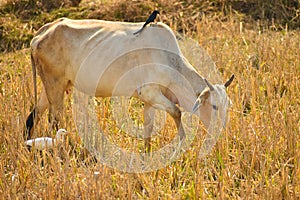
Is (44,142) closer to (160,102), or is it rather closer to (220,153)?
(160,102)

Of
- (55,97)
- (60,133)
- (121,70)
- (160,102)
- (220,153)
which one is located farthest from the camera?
(55,97)

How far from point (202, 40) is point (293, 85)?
184 centimetres

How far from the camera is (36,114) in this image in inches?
213

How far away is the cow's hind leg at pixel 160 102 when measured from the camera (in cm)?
488

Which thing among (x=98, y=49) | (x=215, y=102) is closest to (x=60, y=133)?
(x=98, y=49)

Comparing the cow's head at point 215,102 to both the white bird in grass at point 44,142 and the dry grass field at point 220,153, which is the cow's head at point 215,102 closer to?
the dry grass field at point 220,153

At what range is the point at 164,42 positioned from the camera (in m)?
5.07

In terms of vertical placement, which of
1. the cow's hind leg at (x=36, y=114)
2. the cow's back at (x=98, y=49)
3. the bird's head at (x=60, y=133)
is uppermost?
the cow's back at (x=98, y=49)

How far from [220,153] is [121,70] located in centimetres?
113

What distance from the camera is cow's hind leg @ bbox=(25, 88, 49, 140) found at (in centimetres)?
525

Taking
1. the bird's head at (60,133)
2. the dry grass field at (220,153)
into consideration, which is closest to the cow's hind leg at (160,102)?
the dry grass field at (220,153)

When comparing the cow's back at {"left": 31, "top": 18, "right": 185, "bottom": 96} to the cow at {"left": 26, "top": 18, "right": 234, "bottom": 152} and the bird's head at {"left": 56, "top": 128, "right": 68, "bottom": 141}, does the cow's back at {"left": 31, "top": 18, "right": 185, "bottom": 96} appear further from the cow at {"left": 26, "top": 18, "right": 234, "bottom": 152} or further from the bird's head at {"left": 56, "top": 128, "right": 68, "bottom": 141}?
the bird's head at {"left": 56, "top": 128, "right": 68, "bottom": 141}

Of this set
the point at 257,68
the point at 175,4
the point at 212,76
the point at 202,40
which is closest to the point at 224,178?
the point at 212,76

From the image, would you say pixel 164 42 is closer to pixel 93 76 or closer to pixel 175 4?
pixel 93 76
